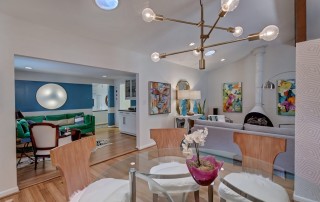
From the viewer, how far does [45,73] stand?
214 inches

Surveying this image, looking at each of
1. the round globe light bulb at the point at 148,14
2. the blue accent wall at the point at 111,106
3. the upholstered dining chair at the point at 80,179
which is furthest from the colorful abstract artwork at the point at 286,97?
the blue accent wall at the point at 111,106

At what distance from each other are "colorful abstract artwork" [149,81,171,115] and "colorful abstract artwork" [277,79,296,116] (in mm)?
3692

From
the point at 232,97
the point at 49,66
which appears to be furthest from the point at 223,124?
the point at 49,66

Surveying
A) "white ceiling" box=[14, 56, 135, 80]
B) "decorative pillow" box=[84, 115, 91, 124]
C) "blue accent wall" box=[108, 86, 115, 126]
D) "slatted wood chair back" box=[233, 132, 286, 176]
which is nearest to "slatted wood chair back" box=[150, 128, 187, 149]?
"slatted wood chair back" box=[233, 132, 286, 176]

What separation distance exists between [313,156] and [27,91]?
7.01 m

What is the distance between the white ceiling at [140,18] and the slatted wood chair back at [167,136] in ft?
6.49

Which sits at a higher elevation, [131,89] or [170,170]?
[131,89]

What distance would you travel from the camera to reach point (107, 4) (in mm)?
2420

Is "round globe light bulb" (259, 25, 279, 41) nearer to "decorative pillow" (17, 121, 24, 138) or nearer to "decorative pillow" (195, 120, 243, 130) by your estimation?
"decorative pillow" (195, 120, 243, 130)

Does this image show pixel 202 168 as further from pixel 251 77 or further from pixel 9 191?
pixel 251 77

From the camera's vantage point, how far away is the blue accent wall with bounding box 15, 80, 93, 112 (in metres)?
4.96

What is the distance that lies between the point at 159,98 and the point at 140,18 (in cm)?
241

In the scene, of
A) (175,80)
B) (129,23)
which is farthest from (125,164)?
(175,80)

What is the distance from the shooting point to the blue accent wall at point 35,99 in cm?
496
